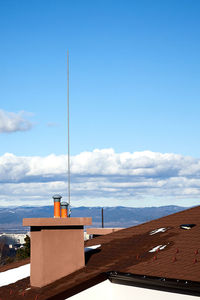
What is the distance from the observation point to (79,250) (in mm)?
13680

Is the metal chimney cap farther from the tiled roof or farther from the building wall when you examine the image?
the building wall

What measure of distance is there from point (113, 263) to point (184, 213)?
274 inches

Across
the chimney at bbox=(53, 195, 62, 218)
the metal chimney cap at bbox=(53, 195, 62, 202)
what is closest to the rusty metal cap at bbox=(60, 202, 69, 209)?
the chimney at bbox=(53, 195, 62, 218)

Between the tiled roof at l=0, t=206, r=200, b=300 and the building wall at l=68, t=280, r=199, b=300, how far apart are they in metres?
0.18

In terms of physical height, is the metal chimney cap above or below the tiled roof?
above

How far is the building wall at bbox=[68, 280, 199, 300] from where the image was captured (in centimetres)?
1110

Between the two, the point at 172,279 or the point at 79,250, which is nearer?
the point at 172,279

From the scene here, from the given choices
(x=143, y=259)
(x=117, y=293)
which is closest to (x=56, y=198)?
(x=143, y=259)

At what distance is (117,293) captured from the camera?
472 inches

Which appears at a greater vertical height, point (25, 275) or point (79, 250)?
point (79, 250)

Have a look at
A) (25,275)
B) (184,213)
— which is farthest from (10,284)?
(184,213)

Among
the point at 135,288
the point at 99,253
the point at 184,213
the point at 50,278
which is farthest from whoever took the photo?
the point at 184,213

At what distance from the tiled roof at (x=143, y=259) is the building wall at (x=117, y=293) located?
184 mm

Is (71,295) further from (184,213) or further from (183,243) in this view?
(184,213)
